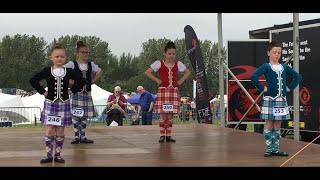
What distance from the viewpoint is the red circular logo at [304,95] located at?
10516 mm

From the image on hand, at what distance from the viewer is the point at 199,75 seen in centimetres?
1303

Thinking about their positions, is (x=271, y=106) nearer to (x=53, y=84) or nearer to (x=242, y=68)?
(x=53, y=84)

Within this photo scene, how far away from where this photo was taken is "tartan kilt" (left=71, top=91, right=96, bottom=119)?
7539mm

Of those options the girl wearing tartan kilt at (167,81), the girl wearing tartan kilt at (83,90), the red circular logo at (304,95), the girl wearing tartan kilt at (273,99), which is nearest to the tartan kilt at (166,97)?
the girl wearing tartan kilt at (167,81)

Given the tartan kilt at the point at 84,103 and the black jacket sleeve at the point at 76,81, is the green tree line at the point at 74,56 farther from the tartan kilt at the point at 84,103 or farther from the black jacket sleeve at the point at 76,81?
the black jacket sleeve at the point at 76,81

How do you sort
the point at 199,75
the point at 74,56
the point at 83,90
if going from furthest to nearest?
the point at 74,56 < the point at 199,75 < the point at 83,90

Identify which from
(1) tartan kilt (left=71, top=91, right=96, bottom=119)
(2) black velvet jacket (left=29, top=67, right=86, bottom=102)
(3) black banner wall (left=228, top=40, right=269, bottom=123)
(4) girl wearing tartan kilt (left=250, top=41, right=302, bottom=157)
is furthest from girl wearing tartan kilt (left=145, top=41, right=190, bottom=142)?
(3) black banner wall (left=228, top=40, right=269, bottom=123)

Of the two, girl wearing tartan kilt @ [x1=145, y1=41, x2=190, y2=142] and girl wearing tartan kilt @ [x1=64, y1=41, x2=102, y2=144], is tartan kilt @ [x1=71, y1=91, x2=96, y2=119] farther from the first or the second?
girl wearing tartan kilt @ [x1=145, y1=41, x2=190, y2=142]

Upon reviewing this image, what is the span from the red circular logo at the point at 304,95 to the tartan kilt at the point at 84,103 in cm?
509

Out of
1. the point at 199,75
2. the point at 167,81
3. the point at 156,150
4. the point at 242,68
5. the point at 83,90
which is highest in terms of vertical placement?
the point at 242,68

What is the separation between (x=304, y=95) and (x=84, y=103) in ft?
17.4

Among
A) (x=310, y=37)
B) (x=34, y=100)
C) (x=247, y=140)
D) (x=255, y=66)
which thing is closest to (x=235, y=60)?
(x=255, y=66)

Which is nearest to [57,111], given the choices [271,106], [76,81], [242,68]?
[76,81]
